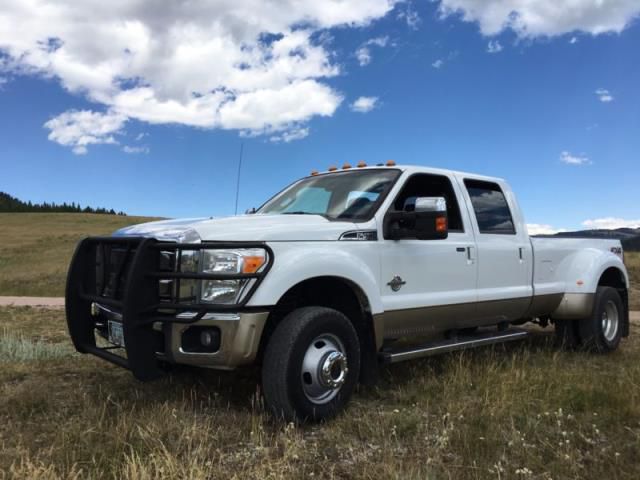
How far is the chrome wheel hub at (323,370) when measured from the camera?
3951 mm

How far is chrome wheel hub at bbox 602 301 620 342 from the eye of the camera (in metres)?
7.00

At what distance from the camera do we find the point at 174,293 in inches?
150

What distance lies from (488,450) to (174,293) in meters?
2.16

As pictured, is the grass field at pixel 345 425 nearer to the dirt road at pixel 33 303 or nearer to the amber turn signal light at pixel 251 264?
the amber turn signal light at pixel 251 264

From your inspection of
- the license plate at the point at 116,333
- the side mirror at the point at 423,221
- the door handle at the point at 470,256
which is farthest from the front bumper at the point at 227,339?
the door handle at the point at 470,256

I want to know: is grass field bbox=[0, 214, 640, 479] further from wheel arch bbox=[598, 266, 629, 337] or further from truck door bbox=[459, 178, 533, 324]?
wheel arch bbox=[598, 266, 629, 337]

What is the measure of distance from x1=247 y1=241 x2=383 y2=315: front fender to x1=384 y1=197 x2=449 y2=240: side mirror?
0.24 m

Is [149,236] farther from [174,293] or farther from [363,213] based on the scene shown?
[363,213]

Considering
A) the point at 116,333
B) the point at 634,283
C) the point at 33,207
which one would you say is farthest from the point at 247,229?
the point at 33,207

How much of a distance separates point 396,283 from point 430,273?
0.44m

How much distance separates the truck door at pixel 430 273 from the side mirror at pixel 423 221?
4.4 inches

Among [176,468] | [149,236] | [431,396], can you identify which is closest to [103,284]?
[149,236]

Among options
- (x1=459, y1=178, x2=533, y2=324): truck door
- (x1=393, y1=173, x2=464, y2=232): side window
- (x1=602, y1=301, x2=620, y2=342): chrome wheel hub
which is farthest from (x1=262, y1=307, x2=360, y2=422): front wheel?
(x1=602, y1=301, x2=620, y2=342): chrome wheel hub

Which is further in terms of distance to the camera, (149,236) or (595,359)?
(595,359)
